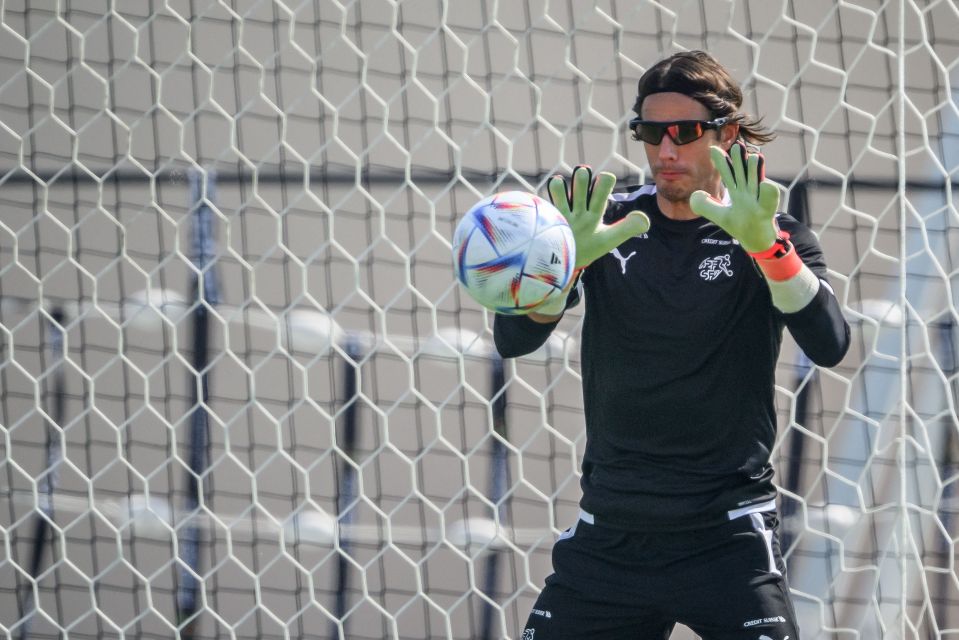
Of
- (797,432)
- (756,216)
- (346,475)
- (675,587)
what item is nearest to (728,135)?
(756,216)

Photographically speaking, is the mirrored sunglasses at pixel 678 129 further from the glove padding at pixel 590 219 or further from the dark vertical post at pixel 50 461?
the dark vertical post at pixel 50 461

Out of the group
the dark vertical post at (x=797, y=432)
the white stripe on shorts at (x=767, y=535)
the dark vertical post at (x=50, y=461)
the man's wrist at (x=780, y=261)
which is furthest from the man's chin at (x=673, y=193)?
the dark vertical post at (x=50, y=461)

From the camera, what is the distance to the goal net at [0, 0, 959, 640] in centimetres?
380

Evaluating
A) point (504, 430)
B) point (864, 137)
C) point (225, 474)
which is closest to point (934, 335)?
point (864, 137)

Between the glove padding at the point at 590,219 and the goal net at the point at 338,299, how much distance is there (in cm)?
158

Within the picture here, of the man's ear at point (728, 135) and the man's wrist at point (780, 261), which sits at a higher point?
the man's ear at point (728, 135)

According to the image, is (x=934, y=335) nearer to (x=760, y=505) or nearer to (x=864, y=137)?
(x=864, y=137)

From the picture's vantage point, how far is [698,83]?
2.36 meters

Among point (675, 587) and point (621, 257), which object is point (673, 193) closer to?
point (621, 257)

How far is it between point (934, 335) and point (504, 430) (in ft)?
4.58

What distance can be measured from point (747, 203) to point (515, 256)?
416 millimetres

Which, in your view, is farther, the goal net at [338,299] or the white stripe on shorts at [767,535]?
the goal net at [338,299]

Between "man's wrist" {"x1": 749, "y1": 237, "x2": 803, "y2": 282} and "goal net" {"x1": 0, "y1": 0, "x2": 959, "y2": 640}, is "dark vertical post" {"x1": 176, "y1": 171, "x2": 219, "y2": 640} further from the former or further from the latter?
"man's wrist" {"x1": 749, "y1": 237, "x2": 803, "y2": 282}

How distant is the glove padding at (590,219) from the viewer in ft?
7.16
